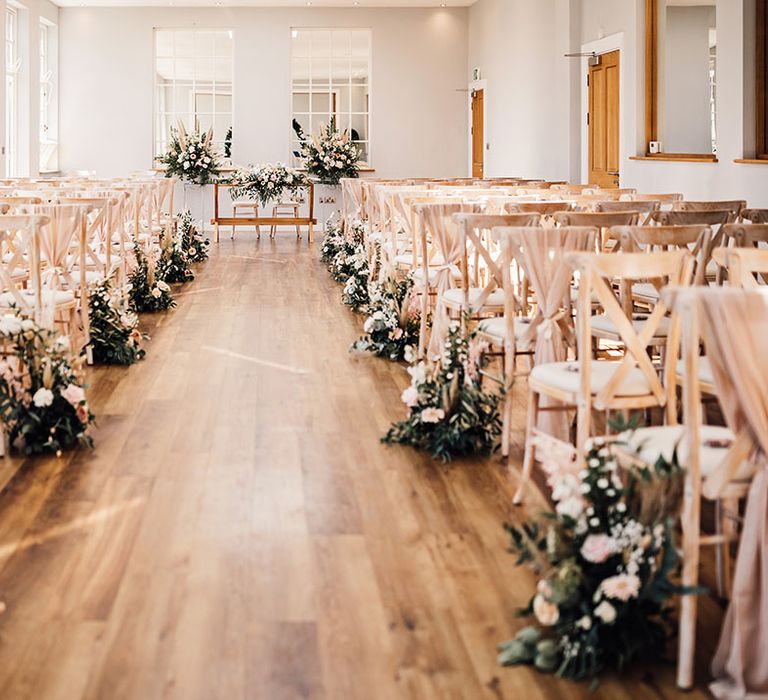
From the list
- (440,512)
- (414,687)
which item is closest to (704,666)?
(414,687)

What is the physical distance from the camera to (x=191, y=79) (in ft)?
62.3

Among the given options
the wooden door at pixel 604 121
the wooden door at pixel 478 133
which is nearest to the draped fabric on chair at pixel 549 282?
the wooden door at pixel 604 121

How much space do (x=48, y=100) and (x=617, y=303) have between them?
1711cm

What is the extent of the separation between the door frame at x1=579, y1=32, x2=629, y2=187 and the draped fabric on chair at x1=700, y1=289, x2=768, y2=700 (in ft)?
31.1

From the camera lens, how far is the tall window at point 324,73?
62.6 feet

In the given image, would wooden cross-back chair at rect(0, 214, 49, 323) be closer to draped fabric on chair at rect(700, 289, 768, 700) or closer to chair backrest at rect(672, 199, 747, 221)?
draped fabric on chair at rect(700, 289, 768, 700)

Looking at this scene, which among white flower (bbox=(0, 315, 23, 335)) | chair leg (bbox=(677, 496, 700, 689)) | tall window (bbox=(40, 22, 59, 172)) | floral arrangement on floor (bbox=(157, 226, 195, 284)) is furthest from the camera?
tall window (bbox=(40, 22, 59, 172))

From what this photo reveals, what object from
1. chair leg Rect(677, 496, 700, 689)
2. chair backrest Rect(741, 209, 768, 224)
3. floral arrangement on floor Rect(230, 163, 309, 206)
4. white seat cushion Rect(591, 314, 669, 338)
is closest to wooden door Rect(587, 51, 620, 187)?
floral arrangement on floor Rect(230, 163, 309, 206)

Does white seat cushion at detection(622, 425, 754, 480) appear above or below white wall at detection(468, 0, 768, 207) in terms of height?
below

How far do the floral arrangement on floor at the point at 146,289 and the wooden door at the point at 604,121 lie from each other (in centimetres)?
549

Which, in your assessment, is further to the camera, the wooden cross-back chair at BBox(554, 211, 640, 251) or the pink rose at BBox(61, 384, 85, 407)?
the wooden cross-back chair at BBox(554, 211, 640, 251)

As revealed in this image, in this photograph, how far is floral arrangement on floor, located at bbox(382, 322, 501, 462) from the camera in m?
4.42

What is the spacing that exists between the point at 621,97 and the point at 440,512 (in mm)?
8735

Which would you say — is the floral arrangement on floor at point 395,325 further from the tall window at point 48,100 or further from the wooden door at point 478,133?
the tall window at point 48,100
